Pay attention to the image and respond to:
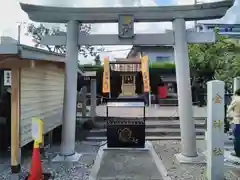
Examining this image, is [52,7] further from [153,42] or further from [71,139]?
[71,139]

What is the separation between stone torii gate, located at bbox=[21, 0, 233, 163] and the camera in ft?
24.0

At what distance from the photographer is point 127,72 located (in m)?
7.77

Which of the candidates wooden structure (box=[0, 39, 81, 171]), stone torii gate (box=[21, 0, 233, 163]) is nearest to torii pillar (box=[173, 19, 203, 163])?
stone torii gate (box=[21, 0, 233, 163])

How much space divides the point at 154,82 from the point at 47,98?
53.0ft

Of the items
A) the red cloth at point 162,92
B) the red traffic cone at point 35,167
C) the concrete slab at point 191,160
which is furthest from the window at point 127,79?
the red cloth at point 162,92

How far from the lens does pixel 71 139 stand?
7332mm

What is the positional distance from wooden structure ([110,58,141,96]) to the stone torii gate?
580 mm

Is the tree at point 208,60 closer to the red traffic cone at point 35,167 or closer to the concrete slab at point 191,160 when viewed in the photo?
the concrete slab at point 191,160

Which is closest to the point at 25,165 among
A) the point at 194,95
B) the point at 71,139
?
the point at 71,139

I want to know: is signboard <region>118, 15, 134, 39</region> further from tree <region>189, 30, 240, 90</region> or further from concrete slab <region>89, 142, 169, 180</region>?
tree <region>189, 30, 240, 90</region>

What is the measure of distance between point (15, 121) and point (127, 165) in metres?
2.68

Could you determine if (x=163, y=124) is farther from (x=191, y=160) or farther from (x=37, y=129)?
(x=37, y=129)

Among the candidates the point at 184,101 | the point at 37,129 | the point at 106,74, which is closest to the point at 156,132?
the point at 184,101

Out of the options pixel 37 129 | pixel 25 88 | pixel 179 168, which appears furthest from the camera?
pixel 179 168
